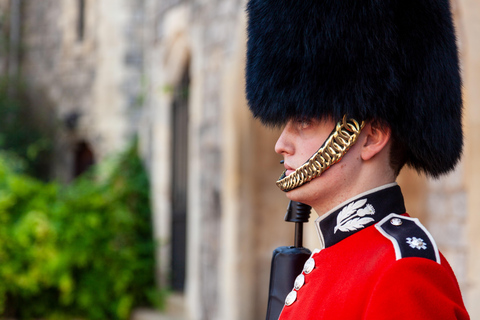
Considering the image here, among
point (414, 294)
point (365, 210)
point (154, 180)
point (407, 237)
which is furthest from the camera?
point (154, 180)

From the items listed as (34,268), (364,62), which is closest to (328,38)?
(364,62)

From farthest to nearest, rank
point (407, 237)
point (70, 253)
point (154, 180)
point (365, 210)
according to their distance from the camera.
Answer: point (154, 180) → point (70, 253) → point (365, 210) → point (407, 237)

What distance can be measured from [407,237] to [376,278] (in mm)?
124

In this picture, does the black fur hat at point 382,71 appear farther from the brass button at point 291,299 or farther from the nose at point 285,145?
the brass button at point 291,299

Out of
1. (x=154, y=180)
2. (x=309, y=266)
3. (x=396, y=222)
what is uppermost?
(x=396, y=222)

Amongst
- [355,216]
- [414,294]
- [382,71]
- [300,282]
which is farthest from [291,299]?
[382,71]

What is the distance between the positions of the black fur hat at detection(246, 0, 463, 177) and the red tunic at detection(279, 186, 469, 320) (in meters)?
0.19

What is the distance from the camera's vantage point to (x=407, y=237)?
52.3 inches

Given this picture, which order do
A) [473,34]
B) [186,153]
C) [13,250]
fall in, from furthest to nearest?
[186,153], [13,250], [473,34]

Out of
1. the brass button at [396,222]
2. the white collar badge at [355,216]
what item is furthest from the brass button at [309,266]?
the brass button at [396,222]

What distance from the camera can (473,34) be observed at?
3.26 m

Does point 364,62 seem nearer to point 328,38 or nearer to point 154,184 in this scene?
point 328,38

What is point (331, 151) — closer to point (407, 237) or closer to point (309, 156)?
point (309, 156)

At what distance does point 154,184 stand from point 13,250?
167 cm
